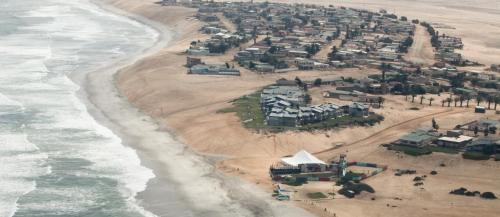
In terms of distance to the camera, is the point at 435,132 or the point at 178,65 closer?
the point at 435,132

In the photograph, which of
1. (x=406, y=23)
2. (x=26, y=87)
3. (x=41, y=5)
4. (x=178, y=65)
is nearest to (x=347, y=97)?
(x=178, y=65)

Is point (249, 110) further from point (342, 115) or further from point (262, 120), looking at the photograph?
point (342, 115)

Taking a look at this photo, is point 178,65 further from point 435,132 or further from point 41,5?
point 41,5

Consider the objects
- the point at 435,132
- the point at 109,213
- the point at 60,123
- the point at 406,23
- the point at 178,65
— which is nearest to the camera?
the point at 109,213

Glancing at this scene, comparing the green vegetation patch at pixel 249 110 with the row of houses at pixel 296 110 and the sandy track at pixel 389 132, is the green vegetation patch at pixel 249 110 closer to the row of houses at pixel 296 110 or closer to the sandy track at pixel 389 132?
the row of houses at pixel 296 110

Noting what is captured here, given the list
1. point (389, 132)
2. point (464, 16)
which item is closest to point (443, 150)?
point (389, 132)

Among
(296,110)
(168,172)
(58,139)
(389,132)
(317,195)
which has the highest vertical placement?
(296,110)
